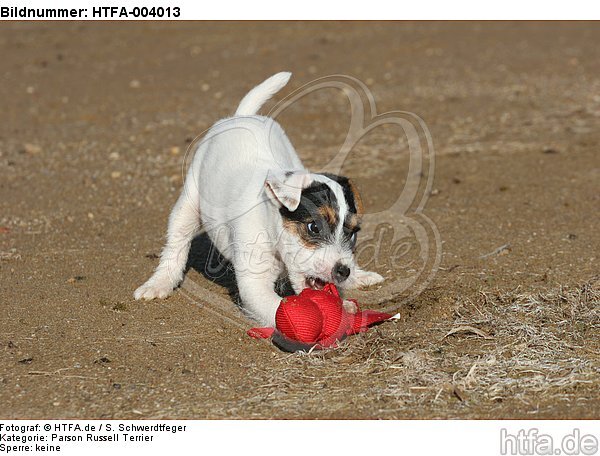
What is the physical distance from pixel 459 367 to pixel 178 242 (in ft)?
8.97

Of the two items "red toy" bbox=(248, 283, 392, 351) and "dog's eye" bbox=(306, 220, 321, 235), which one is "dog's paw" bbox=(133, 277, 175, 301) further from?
"dog's eye" bbox=(306, 220, 321, 235)

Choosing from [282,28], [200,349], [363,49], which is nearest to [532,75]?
[363,49]

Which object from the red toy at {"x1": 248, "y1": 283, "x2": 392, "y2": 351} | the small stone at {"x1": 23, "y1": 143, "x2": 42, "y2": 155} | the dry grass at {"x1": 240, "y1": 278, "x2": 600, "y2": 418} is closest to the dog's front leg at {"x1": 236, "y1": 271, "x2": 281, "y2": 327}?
the red toy at {"x1": 248, "y1": 283, "x2": 392, "y2": 351}

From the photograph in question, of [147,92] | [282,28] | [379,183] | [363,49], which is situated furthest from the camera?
[282,28]

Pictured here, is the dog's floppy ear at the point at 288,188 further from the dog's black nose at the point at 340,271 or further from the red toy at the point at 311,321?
the red toy at the point at 311,321

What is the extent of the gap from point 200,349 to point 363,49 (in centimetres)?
1141

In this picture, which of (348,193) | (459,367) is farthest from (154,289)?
(459,367)

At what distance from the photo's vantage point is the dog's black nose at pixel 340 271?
6004 millimetres

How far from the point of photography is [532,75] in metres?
14.9

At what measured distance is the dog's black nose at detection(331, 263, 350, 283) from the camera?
6004mm

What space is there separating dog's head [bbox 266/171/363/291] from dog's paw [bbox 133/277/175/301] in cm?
141

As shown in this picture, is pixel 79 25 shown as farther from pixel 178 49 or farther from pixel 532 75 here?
pixel 532 75

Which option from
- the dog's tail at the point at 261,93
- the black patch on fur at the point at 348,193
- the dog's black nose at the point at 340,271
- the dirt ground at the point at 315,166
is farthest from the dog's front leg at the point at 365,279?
the dog's tail at the point at 261,93

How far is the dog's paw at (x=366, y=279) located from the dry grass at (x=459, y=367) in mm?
873
